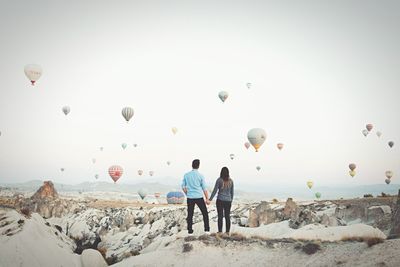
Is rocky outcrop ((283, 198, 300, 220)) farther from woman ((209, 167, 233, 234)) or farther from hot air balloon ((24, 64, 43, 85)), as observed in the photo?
hot air balloon ((24, 64, 43, 85))

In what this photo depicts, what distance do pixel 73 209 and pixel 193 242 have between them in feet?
211

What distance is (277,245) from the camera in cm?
Result: 1348

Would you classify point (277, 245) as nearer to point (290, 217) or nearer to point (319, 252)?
point (319, 252)

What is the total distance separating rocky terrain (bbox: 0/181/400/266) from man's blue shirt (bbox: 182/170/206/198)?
2.86 metres

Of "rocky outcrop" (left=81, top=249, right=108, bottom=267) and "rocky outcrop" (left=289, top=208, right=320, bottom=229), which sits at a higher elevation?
"rocky outcrop" (left=289, top=208, right=320, bottom=229)

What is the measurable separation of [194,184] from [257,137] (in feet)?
102

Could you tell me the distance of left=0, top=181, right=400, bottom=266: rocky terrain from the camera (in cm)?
1419

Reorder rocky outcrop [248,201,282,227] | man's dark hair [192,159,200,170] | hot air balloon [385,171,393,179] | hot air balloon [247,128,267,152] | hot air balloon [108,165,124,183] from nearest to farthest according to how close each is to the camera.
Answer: man's dark hair [192,159,200,170]
rocky outcrop [248,201,282,227]
hot air balloon [247,128,267,152]
hot air balloon [108,165,124,183]
hot air balloon [385,171,393,179]

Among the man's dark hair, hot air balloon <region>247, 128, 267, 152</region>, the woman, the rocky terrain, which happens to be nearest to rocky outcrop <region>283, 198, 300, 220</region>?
the rocky terrain

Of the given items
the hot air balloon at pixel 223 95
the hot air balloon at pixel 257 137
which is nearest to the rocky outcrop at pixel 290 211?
the hot air balloon at pixel 257 137

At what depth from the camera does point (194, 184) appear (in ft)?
40.1

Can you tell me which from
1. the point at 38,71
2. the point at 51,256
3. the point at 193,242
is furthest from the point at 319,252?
the point at 38,71

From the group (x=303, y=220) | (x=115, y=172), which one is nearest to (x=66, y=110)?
(x=115, y=172)

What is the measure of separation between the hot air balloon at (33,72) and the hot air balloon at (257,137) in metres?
28.6
